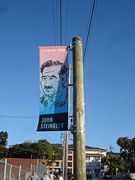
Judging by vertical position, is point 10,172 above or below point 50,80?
below

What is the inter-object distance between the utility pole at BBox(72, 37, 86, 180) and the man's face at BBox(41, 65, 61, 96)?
→ 0.45m

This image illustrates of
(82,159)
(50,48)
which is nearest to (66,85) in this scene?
(50,48)

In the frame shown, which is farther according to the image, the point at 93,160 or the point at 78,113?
the point at 93,160

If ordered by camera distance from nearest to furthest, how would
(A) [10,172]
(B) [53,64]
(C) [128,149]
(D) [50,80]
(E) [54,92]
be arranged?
(E) [54,92] → (D) [50,80] → (B) [53,64] → (A) [10,172] → (C) [128,149]

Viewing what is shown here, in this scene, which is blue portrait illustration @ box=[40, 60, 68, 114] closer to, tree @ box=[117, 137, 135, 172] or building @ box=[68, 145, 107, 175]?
tree @ box=[117, 137, 135, 172]

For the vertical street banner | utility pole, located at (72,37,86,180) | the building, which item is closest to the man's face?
the vertical street banner

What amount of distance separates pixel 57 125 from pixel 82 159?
3.48ft

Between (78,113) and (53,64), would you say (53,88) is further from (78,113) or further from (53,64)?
(78,113)

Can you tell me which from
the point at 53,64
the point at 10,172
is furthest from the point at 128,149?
the point at 53,64

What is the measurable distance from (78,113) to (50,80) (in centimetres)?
107

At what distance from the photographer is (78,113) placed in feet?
26.0

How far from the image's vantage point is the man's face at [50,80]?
27.5ft

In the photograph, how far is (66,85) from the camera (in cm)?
838

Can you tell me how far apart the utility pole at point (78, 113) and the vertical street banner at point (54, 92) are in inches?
12.9
